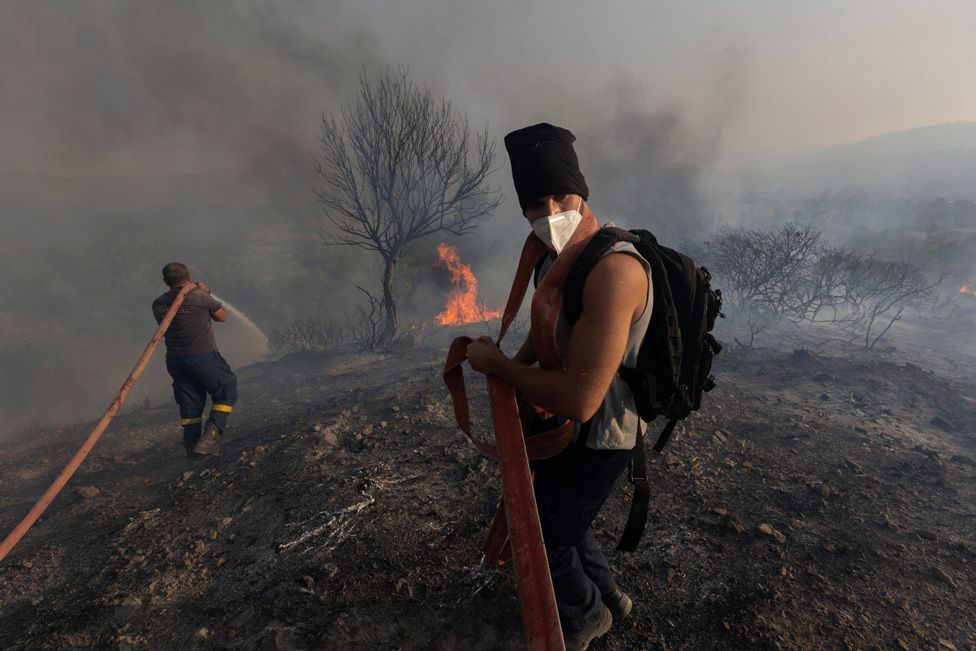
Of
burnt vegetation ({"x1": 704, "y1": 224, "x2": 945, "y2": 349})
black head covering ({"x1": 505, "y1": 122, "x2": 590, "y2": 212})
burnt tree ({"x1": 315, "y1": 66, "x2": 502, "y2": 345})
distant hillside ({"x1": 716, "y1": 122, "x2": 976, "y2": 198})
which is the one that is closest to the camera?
black head covering ({"x1": 505, "y1": 122, "x2": 590, "y2": 212})

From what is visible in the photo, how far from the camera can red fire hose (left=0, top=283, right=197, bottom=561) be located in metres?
2.89

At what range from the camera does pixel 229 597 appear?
2.42 m

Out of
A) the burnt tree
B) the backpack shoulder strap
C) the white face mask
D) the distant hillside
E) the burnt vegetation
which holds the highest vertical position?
the distant hillside

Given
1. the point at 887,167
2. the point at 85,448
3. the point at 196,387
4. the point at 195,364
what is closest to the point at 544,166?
the point at 85,448

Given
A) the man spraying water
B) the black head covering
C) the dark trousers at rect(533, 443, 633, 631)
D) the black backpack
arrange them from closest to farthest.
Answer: the black backpack < the black head covering < the dark trousers at rect(533, 443, 633, 631) < the man spraying water

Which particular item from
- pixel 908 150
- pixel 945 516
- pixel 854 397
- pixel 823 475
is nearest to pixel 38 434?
pixel 823 475

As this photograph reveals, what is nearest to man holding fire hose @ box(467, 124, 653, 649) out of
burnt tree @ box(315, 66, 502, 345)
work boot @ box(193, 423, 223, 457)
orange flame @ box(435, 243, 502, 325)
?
work boot @ box(193, 423, 223, 457)

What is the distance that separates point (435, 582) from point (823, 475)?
12.3 feet

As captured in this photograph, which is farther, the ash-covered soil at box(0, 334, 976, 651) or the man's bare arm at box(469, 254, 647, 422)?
the ash-covered soil at box(0, 334, 976, 651)

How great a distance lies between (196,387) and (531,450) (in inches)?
180

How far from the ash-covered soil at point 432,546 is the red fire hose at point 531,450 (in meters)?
1.22

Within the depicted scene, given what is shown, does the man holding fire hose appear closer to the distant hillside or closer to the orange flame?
the orange flame

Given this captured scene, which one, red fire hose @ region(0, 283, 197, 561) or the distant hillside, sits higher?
the distant hillside

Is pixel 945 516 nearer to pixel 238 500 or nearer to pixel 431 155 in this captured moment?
pixel 238 500
